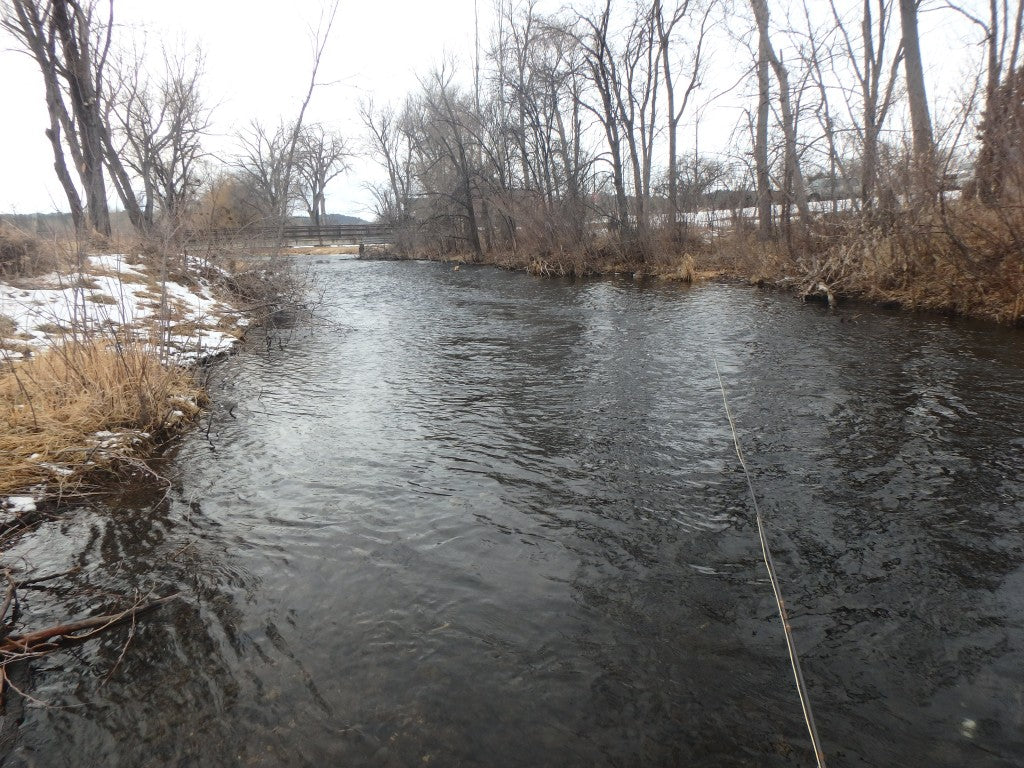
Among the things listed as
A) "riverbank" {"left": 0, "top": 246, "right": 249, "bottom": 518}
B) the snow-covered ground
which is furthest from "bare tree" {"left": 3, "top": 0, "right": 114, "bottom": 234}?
"riverbank" {"left": 0, "top": 246, "right": 249, "bottom": 518}

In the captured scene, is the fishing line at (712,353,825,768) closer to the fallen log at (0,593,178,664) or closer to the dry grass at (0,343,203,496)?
the fallen log at (0,593,178,664)

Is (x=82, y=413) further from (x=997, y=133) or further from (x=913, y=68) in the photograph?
(x=913, y=68)

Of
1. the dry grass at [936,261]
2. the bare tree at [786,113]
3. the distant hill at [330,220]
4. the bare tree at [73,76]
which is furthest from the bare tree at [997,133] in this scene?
the distant hill at [330,220]

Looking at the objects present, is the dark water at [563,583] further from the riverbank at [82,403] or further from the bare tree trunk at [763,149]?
the bare tree trunk at [763,149]

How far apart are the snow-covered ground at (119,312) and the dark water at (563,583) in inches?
58.6

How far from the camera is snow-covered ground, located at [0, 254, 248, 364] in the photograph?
5879mm

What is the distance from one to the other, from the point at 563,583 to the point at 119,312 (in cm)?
695

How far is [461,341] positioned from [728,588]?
7.61 m

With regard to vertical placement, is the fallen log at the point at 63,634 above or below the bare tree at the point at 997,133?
below

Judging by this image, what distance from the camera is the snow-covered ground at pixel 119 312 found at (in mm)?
5879

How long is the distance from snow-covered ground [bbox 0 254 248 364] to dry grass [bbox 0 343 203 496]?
0.29 m

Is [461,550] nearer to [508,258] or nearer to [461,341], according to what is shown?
[461,341]

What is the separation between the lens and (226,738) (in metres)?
2.36

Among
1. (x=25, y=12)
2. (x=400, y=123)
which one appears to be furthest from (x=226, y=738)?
(x=400, y=123)
